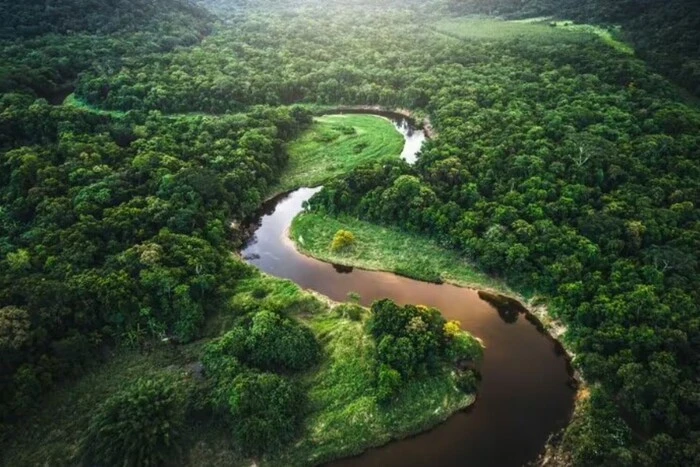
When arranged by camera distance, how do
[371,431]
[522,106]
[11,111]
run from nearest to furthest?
[371,431]
[11,111]
[522,106]

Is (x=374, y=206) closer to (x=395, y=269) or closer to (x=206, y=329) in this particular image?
(x=395, y=269)

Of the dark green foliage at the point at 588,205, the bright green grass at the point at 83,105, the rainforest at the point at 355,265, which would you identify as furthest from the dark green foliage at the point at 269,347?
the bright green grass at the point at 83,105

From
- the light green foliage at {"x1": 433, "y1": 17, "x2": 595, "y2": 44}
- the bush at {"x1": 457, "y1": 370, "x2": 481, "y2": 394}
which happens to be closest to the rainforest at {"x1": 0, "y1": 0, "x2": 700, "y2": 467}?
the bush at {"x1": 457, "y1": 370, "x2": 481, "y2": 394}

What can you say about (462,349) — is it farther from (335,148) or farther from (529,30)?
(529,30)

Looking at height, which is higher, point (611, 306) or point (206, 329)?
point (611, 306)

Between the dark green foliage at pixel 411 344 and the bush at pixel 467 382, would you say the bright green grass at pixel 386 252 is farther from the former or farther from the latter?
the bush at pixel 467 382

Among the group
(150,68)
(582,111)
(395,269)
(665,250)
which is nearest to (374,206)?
(395,269)

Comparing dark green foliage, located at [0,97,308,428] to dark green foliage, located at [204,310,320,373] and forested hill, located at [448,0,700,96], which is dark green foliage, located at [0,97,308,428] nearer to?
dark green foliage, located at [204,310,320,373]
